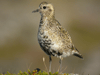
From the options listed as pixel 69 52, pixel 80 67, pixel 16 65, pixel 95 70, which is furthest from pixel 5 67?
pixel 69 52

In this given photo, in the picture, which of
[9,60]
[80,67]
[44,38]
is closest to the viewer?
[44,38]

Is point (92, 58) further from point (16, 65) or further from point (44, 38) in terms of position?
point (44, 38)

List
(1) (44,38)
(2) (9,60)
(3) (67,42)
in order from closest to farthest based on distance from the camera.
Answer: (1) (44,38), (3) (67,42), (2) (9,60)

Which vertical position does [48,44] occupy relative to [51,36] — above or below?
below

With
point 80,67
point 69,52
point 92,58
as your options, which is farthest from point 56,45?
point 92,58

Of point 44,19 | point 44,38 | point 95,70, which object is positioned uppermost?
point 44,19

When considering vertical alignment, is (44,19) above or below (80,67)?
above

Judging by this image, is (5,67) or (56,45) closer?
(56,45)
